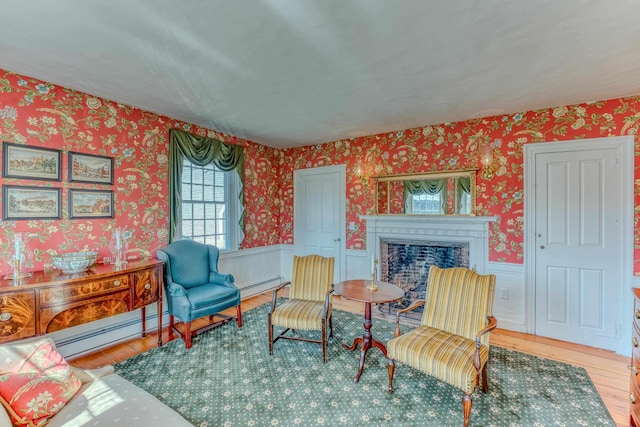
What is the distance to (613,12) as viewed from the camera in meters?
1.68

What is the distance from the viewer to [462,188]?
3.69 metres

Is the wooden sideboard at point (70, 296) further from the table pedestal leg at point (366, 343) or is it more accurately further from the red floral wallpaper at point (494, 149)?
the red floral wallpaper at point (494, 149)

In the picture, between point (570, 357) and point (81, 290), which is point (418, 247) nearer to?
point (570, 357)

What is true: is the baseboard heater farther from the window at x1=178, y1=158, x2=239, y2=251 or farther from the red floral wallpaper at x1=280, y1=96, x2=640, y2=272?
the red floral wallpaper at x1=280, y1=96, x2=640, y2=272

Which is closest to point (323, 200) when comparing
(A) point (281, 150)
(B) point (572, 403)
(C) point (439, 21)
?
(A) point (281, 150)

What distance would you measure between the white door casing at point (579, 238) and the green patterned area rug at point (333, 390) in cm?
78

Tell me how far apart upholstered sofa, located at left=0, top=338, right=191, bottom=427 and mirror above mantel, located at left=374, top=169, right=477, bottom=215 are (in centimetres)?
342

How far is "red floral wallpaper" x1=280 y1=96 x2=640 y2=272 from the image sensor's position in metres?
3.01

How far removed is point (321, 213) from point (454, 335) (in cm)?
300

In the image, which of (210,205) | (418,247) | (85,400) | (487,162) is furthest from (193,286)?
(487,162)

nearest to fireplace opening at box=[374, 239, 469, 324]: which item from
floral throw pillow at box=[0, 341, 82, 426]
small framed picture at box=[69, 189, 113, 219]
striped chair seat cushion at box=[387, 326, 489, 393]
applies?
striped chair seat cushion at box=[387, 326, 489, 393]

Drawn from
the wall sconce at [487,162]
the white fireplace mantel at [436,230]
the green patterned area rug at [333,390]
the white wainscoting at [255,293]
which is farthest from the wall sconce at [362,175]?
the green patterned area rug at [333,390]

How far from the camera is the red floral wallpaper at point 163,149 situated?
2.61 meters

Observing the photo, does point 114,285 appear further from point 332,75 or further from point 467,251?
point 467,251
